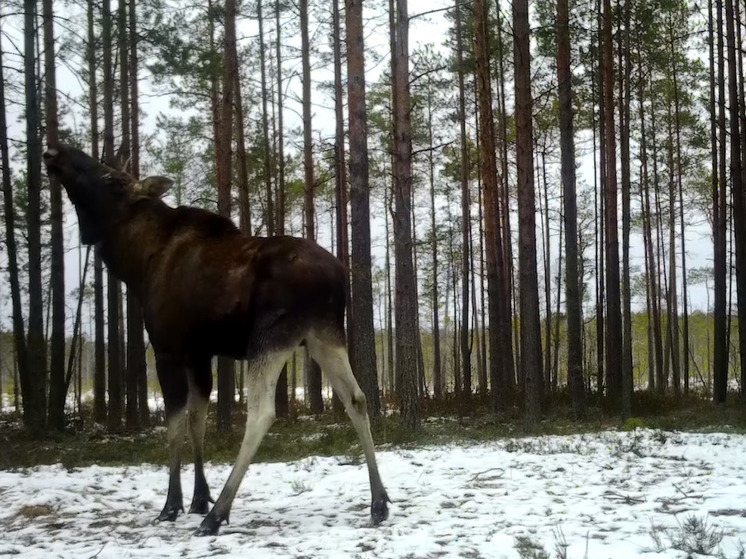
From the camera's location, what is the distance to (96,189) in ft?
18.2

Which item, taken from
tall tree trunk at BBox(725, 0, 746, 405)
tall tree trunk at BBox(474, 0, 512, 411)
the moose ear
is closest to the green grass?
tall tree trunk at BBox(474, 0, 512, 411)

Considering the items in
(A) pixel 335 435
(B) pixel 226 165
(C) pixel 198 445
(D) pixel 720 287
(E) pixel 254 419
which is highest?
(B) pixel 226 165

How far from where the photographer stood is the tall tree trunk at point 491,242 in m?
15.9

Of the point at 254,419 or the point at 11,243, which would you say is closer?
the point at 254,419

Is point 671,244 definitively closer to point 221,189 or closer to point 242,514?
point 221,189

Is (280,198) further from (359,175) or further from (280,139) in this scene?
(359,175)

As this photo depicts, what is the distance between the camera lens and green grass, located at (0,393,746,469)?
9.39 meters

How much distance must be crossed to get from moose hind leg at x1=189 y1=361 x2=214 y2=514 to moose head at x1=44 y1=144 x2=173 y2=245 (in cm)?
158

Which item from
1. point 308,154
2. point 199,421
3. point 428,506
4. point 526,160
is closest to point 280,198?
point 308,154

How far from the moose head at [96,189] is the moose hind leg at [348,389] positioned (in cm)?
205

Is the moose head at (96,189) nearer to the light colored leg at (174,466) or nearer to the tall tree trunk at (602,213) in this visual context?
the light colored leg at (174,466)

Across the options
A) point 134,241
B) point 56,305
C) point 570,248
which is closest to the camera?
point 134,241

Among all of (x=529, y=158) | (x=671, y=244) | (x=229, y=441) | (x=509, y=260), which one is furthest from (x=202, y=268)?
(x=671, y=244)

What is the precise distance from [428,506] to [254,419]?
5.40 ft
